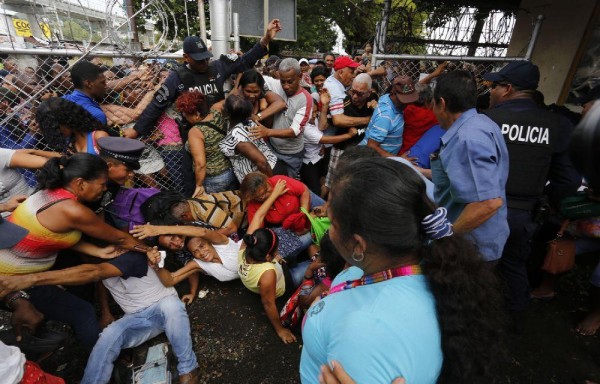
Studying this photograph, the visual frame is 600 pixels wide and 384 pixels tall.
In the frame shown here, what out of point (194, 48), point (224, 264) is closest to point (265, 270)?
point (224, 264)

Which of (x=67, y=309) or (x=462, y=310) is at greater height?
(x=462, y=310)

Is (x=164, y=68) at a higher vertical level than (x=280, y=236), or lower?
higher

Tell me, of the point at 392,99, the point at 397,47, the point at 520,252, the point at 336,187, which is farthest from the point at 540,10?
the point at 336,187

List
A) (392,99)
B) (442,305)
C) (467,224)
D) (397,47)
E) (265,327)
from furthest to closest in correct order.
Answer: (397,47) → (392,99) → (265,327) → (467,224) → (442,305)

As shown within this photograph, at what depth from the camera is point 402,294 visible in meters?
0.95

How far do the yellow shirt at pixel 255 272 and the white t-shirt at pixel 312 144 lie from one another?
5.54 ft

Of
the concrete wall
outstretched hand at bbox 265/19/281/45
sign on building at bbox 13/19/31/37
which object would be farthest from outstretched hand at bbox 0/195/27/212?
sign on building at bbox 13/19/31/37

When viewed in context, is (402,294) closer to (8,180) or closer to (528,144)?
(528,144)

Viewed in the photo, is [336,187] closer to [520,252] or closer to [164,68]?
[520,252]

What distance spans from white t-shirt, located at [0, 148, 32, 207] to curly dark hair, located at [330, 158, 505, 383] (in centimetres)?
293

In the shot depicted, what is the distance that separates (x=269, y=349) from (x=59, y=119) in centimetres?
267

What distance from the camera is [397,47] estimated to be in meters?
4.43

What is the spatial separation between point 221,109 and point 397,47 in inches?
107

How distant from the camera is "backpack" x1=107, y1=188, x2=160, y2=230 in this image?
281 centimetres
